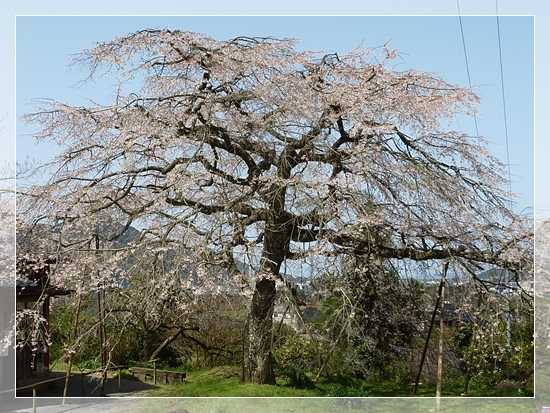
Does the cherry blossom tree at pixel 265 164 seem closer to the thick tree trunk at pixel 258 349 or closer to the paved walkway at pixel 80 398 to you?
the thick tree trunk at pixel 258 349

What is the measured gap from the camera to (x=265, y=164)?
6.21 meters

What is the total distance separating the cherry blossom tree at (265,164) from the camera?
Result: 6.04m

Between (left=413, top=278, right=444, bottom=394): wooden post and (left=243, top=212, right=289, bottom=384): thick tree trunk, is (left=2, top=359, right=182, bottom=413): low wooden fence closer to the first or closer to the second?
(left=243, top=212, right=289, bottom=384): thick tree trunk

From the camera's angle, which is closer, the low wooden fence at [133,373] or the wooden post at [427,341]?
the low wooden fence at [133,373]

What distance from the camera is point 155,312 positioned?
6160 mm

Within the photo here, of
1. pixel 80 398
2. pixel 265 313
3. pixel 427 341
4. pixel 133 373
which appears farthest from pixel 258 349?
pixel 80 398

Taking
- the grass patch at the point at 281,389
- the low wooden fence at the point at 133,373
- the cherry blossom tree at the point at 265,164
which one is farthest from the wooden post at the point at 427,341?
the low wooden fence at the point at 133,373

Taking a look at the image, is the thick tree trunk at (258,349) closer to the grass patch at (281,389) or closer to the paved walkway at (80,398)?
the grass patch at (281,389)

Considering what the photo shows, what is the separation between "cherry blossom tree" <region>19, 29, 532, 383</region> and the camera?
6.04 metres

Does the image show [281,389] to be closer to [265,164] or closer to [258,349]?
[258,349]

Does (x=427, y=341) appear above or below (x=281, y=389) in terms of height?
above

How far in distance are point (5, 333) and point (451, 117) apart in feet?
13.1

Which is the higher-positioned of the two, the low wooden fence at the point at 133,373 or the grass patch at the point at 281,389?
the low wooden fence at the point at 133,373

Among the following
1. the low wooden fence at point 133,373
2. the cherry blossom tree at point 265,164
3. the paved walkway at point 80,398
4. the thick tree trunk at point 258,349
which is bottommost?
the paved walkway at point 80,398
